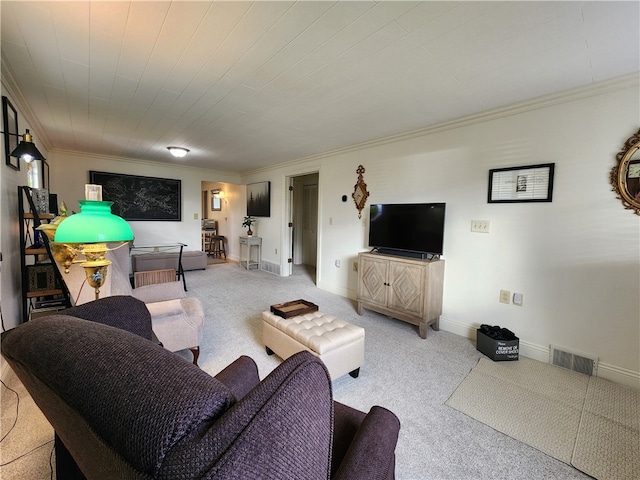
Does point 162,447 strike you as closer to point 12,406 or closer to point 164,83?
point 12,406

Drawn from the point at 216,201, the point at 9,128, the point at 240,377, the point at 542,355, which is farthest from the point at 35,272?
the point at 216,201

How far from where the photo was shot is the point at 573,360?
229 centimetres

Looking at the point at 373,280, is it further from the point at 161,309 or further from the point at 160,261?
the point at 160,261

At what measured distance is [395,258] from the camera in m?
3.10

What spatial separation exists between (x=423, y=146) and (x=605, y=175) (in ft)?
5.27

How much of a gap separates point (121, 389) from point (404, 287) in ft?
9.52

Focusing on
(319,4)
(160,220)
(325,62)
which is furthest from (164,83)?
(160,220)

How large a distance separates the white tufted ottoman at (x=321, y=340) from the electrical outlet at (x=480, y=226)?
168cm

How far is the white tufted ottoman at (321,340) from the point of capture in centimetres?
195

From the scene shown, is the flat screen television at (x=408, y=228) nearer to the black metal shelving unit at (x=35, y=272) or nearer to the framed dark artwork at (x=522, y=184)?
the framed dark artwork at (x=522, y=184)

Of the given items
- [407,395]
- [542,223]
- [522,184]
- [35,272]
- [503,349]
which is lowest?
[407,395]

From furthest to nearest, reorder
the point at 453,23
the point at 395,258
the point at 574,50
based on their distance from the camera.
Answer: the point at 395,258 < the point at 574,50 < the point at 453,23

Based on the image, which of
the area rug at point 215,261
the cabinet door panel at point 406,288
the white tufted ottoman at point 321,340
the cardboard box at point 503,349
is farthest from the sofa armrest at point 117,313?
the area rug at point 215,261

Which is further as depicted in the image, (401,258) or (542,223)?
(401,258)
